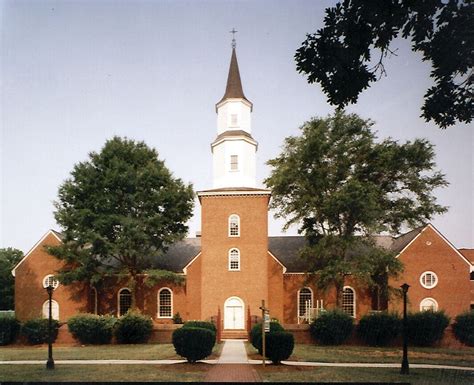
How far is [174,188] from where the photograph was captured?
39375mm

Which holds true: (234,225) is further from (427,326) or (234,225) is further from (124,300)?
(427,326)

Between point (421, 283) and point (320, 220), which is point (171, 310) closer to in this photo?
A: point (320, 220)

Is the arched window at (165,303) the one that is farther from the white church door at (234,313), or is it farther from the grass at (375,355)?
the grass at (375,355)

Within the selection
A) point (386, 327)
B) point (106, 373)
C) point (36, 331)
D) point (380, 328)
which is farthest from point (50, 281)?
point (386, 327)

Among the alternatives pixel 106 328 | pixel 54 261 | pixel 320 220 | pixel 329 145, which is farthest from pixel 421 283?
pixel 54 261

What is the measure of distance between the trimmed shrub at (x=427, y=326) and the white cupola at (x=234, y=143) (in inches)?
558

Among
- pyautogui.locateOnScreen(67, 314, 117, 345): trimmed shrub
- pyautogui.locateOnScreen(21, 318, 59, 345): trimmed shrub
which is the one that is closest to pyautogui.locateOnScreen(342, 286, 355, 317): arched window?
pyautogui.locateOnScreen(67, 314, 117, 345): trimmed shrub

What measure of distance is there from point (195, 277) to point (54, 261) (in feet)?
38.5

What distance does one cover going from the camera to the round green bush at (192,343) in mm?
20922

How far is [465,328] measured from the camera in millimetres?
31375

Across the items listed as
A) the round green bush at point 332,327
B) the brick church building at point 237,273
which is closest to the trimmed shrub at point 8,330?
the brick church building at point 237,273

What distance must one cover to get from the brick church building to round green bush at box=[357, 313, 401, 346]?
18.2 ft

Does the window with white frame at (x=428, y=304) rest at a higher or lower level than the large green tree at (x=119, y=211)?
lower

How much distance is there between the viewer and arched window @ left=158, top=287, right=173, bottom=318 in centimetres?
4116
